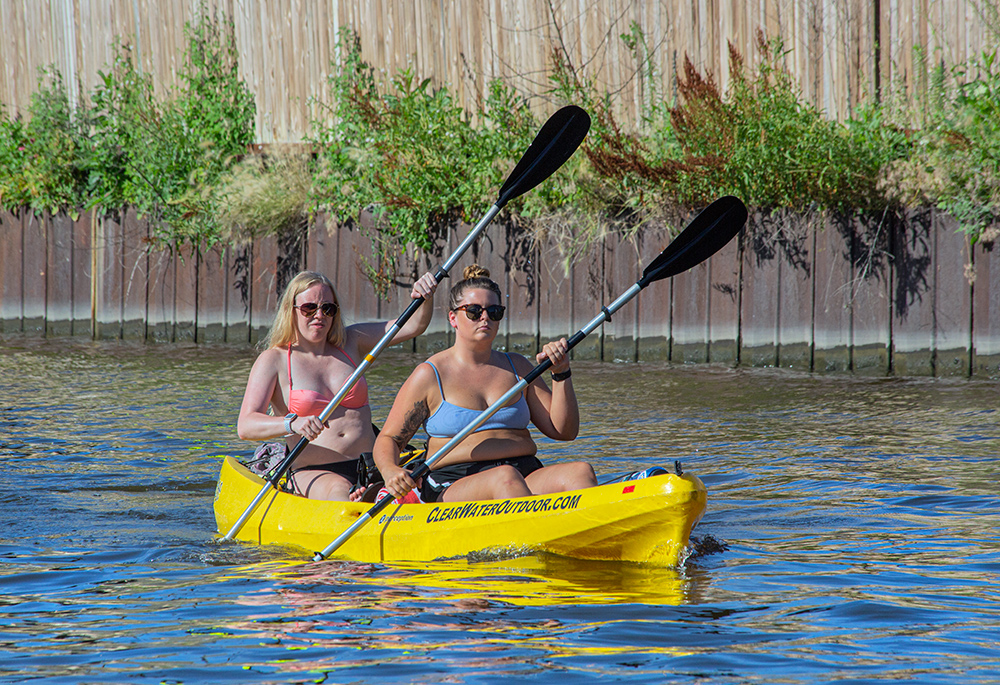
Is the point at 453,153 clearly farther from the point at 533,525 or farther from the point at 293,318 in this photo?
the point at 533,525

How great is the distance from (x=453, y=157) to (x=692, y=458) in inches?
208

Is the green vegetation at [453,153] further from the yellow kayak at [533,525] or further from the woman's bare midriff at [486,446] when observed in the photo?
the yellow kayak at [533,525]

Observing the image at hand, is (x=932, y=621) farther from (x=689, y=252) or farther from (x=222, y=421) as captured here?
(x=222, y=421)

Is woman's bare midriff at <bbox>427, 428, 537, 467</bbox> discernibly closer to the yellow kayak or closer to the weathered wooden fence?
the yellow kayak

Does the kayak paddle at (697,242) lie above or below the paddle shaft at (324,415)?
above

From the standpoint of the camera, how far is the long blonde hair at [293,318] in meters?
5.49

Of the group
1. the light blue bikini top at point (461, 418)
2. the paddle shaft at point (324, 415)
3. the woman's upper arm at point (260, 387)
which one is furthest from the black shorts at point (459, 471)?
the woman's upper arm at point (260, 387)

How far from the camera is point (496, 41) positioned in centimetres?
1188

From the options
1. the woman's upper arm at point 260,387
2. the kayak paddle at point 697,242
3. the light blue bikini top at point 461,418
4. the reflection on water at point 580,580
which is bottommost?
the reflection on water at point 580,580

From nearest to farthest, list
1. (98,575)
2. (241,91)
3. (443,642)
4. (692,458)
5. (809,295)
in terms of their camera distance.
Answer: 1. (443,642)
2. (98,575)
3. (692,458)
4. (809,295)
5. (241,91)

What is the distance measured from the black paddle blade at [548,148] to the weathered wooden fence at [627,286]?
456cm

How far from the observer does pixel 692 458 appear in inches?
276

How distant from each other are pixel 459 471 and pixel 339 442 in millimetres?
836

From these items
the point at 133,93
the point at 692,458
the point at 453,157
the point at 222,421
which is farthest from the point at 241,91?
the point at 692,458
